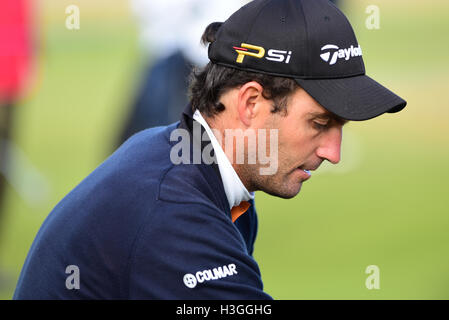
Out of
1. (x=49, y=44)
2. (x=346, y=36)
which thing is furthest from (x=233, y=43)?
(x=49, y=44)

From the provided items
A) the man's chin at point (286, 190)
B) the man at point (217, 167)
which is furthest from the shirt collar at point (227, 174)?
the man's chin at point (286, 190)

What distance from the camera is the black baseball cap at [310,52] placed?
2.05 metres

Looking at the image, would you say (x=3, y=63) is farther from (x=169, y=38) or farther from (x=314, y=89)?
(x=314, y=89)

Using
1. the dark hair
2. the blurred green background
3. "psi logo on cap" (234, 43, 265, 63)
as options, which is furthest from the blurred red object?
"psi logo on cap" (234, 43, 265, 63)

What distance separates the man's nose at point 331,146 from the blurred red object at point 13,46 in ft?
12.1

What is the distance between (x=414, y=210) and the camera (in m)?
6.50

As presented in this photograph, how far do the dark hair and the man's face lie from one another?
24mm

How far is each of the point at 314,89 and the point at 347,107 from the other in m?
0.10

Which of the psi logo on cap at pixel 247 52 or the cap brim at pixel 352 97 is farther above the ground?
the psi logo on cap at pixel 247 52

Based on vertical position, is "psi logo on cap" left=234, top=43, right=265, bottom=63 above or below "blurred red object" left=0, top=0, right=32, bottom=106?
below

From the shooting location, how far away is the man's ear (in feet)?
6.92

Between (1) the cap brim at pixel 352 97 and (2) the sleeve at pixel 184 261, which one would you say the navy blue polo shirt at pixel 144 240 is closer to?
(2) the sleeve at pixel 184 261

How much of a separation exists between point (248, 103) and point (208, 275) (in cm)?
54

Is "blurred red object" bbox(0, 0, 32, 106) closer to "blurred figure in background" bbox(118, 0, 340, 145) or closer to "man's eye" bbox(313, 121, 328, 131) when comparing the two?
"blurred figure in background" bbox(118, 0, 340, 145)
